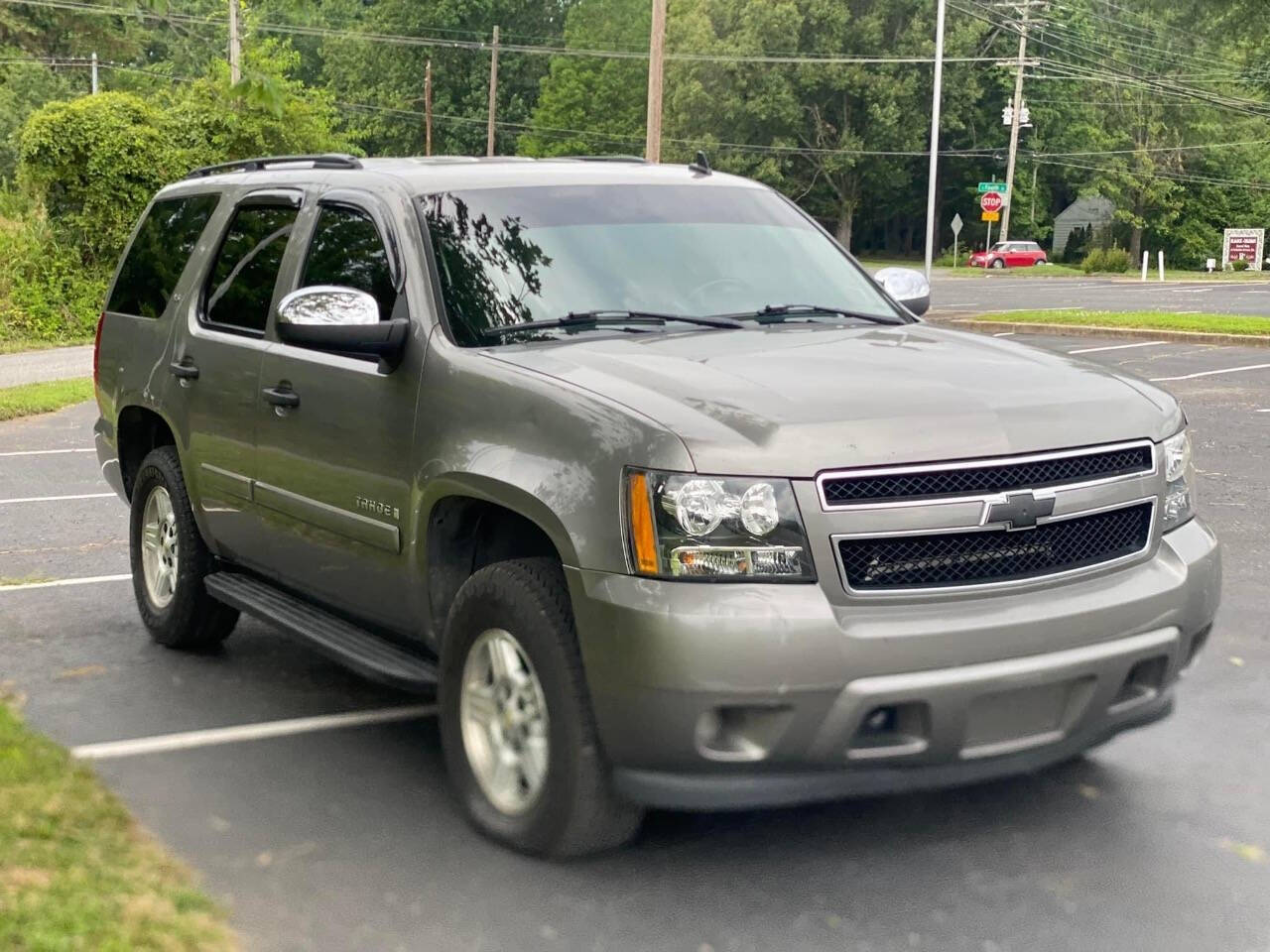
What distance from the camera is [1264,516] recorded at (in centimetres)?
916

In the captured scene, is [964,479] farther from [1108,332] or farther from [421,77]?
[421,77]

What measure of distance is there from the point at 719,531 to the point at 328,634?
1885 mm

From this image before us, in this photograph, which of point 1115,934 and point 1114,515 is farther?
point 1114,515

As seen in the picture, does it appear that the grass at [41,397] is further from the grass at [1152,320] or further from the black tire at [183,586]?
the grass at [1152,320]

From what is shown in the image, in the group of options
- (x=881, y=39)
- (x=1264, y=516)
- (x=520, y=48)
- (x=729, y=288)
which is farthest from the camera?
(x=520, y=48)

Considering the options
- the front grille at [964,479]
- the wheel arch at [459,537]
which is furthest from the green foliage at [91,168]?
the front grille at [964,479]

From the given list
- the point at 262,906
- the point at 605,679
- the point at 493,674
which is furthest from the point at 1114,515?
the point at 262,906

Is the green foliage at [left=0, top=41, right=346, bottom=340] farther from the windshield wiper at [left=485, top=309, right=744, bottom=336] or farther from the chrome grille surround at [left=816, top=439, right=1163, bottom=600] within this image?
the chrome grille surround at [left=816, top=439, right=1163, bottom=600]

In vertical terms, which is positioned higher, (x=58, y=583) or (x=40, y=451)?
(x=58, y=583)

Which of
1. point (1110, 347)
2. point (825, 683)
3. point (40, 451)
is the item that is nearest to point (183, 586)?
point (825, 683)

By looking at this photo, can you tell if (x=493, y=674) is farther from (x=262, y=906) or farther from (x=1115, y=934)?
(x=1115, y=934)

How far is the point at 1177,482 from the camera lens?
4.51 m

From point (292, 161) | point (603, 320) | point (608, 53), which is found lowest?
point (603, 320)

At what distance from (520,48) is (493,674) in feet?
272
